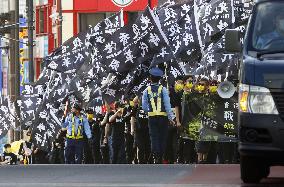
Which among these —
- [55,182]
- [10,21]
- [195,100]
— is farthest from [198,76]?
[10,21]

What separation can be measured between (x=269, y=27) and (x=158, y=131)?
7584mm

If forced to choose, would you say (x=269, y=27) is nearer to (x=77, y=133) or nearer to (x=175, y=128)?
(x=175, y=128)

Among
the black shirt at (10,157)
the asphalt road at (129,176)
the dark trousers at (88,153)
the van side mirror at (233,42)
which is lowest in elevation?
the black shirt at (10,157)

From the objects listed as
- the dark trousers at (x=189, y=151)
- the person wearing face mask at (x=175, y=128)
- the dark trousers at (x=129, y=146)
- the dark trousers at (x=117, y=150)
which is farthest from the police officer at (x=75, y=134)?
the dark trousers at (x=189, y=151)

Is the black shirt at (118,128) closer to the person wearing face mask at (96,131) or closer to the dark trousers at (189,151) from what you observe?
the person wearing face mask at (96,131)

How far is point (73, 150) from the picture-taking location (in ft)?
95.2

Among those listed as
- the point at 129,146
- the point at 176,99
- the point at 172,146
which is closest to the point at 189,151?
the point at 172,146

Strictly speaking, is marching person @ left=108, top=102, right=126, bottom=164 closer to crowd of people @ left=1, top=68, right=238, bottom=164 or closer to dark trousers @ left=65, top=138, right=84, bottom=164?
crowd of people @ left=1, top=68, right=238, bottom=164

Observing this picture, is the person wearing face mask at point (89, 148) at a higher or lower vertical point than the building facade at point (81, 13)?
lower

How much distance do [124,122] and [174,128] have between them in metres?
2.12

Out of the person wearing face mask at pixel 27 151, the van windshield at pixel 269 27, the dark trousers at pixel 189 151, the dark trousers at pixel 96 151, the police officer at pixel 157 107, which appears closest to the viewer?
the van windshield at pixel 269 27

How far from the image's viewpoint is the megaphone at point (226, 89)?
24.7 m

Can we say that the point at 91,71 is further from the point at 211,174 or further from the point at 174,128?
the point at 211,174

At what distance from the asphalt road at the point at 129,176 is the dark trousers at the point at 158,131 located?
2.27m
